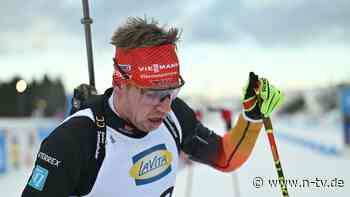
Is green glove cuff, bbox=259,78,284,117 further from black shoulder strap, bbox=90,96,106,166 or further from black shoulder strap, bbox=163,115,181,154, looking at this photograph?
black shoulder strap, bbox=90,96,106,166

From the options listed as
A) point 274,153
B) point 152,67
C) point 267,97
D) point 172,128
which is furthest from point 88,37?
point 274,153

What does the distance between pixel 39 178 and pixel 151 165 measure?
563 mm

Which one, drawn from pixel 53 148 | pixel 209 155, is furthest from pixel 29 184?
pixel 209 155

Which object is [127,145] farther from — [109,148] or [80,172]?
[80,172]

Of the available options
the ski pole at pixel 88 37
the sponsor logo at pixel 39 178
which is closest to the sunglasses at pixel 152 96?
the sponsor logo at pixel 39 178

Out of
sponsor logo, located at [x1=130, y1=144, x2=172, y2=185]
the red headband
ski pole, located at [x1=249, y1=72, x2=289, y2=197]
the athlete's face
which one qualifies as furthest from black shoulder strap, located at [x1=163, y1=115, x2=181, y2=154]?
ski pole, located at [x1=249, y1=72, x2=289, y2=197]

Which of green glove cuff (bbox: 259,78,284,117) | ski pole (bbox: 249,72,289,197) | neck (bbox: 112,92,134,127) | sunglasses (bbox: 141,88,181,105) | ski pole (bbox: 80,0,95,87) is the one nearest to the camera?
sunglasses (bbox: 141,88,181,105)

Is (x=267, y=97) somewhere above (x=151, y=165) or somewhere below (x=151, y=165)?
above

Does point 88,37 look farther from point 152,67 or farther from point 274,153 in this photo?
point 274,153

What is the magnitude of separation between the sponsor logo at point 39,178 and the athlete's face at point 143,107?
47 centimetres

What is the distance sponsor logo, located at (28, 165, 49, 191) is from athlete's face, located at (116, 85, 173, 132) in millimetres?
467

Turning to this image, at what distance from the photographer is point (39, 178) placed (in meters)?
1.95

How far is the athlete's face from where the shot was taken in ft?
6.88

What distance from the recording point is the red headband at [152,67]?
2088 mm
